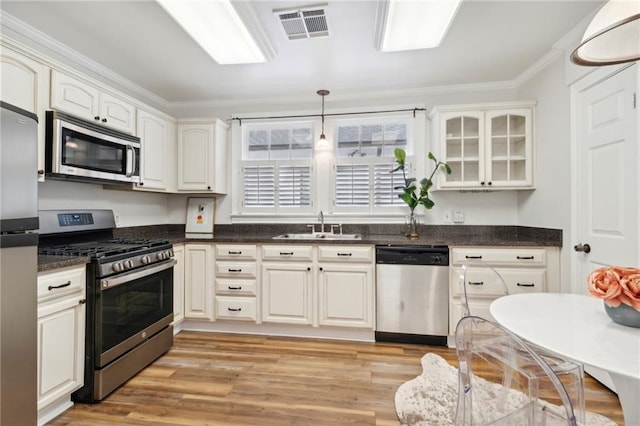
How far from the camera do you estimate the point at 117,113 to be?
8.61 feet

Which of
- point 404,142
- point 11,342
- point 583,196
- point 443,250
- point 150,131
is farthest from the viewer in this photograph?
point 404,142

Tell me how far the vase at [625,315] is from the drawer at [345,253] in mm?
1822

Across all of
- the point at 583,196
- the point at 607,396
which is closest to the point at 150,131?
the point at 583,196

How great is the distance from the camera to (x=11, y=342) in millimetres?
1372

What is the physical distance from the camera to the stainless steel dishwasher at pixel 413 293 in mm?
2760

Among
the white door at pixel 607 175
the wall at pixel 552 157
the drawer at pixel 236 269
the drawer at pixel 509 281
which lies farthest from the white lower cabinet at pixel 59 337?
the wall at pixel 552 157

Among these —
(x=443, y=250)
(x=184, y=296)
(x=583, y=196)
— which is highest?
(x=583, y=196)

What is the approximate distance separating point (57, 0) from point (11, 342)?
6.68ft

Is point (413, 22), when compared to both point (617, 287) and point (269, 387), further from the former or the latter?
point (269, 387)

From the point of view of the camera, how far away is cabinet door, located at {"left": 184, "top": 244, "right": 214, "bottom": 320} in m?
3.09

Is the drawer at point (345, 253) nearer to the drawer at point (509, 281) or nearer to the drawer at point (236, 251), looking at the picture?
the drawer at point (236, 251)

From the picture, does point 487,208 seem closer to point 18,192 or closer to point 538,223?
point 538,223

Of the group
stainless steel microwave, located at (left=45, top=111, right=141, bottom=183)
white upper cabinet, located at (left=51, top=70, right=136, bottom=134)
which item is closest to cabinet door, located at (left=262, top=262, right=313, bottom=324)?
stainless steel microwave, located at (left=45, top=111, right=141, bottom=183)

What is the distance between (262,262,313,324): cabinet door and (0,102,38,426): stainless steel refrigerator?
5.69ft
